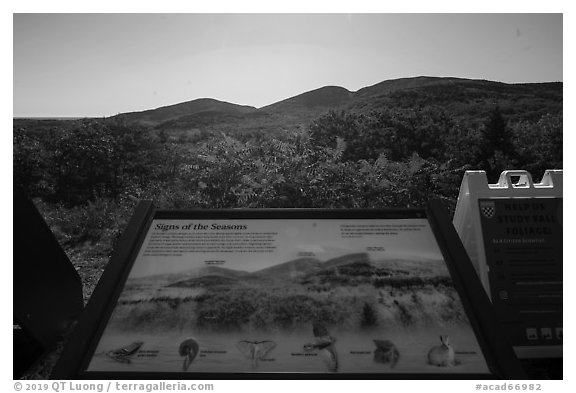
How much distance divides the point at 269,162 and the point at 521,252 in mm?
3000

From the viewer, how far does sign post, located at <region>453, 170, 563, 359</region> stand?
187cm

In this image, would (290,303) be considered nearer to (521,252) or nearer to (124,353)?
(124,353)

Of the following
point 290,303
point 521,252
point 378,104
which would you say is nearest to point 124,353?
point 290,303

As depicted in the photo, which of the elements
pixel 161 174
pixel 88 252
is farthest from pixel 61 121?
pixel 88 252

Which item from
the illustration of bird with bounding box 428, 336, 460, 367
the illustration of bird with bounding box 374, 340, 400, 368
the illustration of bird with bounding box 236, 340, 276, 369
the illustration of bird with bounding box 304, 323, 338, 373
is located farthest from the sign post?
the illustration of bird with bounding box 236, 340, 276, 369

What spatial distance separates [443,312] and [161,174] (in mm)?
4039

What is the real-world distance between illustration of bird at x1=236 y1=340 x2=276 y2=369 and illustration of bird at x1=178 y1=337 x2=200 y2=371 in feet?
0.47

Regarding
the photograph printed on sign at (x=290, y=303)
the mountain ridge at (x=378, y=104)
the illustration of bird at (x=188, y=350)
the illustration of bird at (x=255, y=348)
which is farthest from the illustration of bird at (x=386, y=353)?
the mountain ridge at (x=378, y=104)

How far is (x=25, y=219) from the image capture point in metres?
1.83

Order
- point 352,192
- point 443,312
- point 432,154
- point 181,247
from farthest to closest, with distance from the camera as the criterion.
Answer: point 432,154
point 352,192
point 181,247
point 443,312

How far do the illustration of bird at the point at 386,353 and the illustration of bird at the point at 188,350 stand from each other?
1.95ft

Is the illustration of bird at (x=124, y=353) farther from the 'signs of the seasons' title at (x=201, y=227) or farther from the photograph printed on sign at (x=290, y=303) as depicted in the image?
the 'signs of the seasons' title at (x=201, y=227)

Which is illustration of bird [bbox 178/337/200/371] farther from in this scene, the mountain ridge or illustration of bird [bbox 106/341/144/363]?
the mountain ridge
